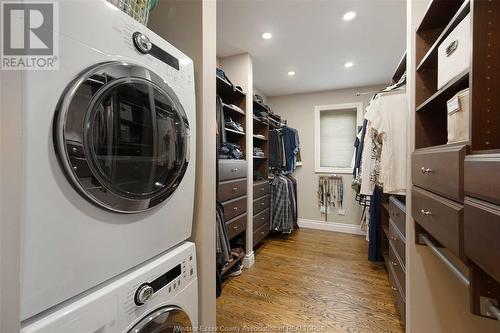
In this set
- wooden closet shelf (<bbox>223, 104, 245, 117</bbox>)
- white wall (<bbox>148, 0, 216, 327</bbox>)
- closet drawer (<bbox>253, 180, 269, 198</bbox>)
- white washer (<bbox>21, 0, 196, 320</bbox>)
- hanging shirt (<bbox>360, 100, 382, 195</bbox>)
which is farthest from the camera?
closet drawer (<bbox>253, 180, 269, 198</bbox>)

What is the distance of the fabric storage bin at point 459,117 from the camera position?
0.76 m

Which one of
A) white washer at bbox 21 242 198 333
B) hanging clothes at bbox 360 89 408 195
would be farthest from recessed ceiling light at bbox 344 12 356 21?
white washer at bbox 21 242 198 333

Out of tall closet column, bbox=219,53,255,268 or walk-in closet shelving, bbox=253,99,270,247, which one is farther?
walk-in closet shelving, bbox=253,99,270,247

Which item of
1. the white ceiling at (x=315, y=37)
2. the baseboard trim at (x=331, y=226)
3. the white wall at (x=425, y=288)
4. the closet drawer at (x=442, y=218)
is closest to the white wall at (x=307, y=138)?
the baseboard trim at (x=331, y=226)

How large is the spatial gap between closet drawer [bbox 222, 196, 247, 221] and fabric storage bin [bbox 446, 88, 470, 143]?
1553 mm

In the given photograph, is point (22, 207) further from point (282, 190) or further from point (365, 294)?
point (282, 190)

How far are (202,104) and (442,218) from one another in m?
1.05

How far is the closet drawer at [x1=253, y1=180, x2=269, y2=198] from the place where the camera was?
103 inches

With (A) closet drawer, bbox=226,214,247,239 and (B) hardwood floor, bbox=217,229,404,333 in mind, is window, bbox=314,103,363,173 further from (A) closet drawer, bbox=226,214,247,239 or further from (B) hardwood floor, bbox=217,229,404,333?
(A) closet drawer, bbox=226,214,247,239

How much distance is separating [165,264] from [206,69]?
86 centimetres

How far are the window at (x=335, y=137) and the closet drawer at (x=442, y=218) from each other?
2622mm

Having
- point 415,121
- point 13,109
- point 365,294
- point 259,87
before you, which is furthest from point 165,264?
point 259,87

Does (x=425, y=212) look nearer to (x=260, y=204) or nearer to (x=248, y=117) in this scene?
(x=248, y=117)

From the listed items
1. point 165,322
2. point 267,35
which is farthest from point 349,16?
point 165,322
